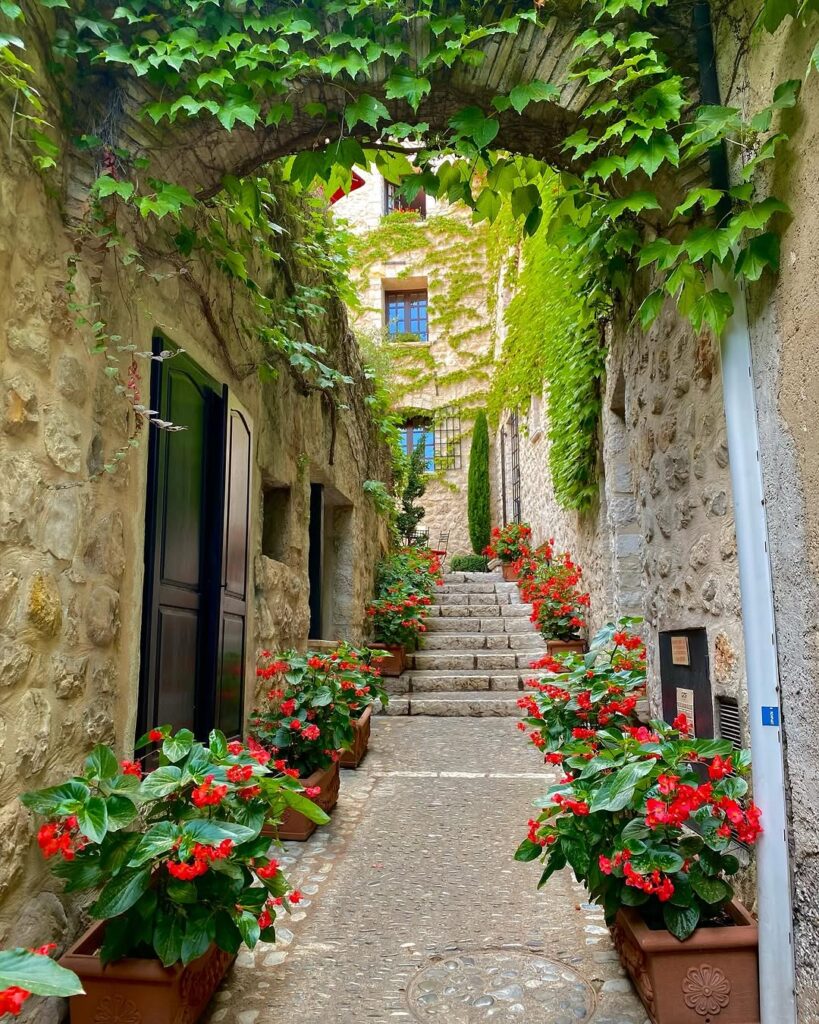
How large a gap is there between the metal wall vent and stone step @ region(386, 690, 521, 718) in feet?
11.7

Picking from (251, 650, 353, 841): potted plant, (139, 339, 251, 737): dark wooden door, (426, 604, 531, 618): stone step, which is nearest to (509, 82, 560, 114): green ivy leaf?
(139, 339, 251, 737): dark wooden door

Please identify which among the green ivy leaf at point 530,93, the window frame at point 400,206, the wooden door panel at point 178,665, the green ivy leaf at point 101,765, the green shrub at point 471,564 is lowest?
the green ivy leaf at point 101,765

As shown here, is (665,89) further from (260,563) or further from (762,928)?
(260,563)

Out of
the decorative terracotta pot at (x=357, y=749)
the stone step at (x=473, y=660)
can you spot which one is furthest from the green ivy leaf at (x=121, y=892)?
the stone step at (x=473, y=660)

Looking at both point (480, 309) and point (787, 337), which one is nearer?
point (787, 337)

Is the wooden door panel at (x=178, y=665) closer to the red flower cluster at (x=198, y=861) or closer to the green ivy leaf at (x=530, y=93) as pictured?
the red flower cluster at (x=198, y=861)

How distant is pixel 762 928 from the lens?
1.74 meters

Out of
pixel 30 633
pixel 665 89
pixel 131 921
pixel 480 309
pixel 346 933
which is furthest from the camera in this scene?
pixel 480 309

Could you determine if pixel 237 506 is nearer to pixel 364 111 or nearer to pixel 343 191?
pixel 343 191

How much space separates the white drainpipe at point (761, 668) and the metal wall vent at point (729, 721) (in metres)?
0.29

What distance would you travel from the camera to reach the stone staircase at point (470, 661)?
5918 millimetres

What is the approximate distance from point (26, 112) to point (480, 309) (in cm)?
1251

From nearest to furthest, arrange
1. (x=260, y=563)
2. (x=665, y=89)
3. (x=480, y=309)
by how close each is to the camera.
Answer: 1. (x=665, y=89)
2. (x=260, y=563)
3. (x=480, y=309)

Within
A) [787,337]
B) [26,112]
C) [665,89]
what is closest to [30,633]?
[26,112]
